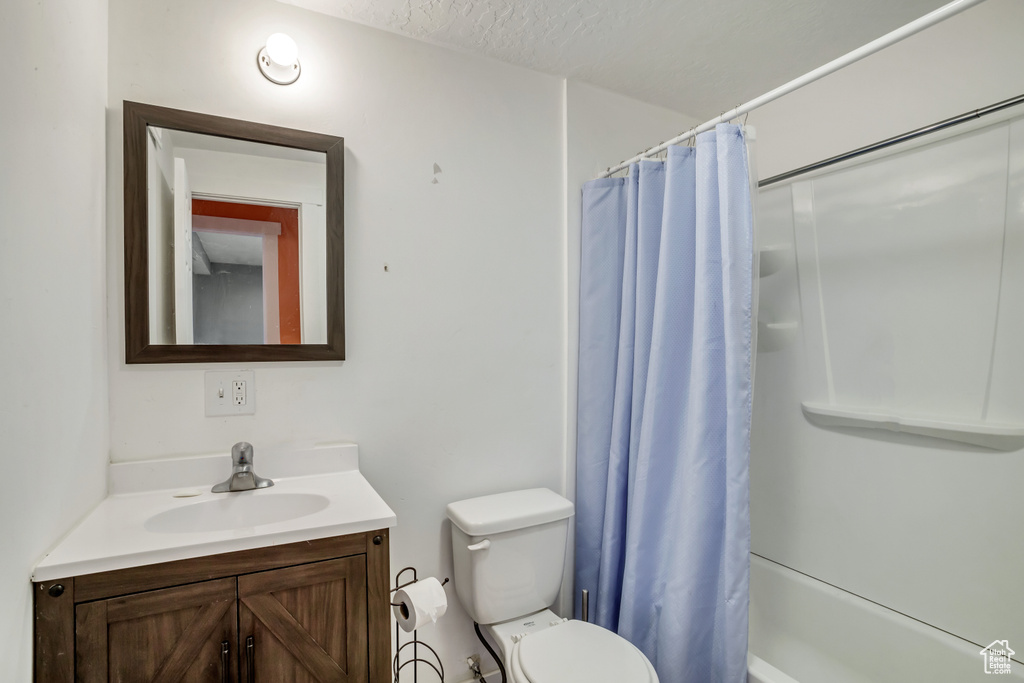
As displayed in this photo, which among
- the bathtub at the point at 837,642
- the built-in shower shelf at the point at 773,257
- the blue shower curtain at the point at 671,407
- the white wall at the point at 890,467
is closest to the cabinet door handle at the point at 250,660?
the blue shower curtain at the point at 671,407

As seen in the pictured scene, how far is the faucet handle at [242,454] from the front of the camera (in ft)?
4.40

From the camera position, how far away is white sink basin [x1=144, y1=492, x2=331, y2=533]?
48.0 inches

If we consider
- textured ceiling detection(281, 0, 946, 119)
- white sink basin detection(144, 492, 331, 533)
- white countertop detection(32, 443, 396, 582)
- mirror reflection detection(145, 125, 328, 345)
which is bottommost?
white sink basin detection(144, 492, 331, 533)

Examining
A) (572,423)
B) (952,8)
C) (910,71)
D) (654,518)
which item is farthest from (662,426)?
(910,71)

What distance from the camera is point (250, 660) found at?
1.02m

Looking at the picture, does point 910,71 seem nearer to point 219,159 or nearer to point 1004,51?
point 1004,51

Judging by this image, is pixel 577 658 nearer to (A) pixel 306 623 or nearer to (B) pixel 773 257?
(A) pixel 306 623

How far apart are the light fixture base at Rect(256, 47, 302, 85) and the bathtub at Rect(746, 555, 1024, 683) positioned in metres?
2.23

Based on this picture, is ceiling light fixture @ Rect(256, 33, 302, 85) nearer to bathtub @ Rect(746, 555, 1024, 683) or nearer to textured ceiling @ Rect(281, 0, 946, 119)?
textured ceiling @ Rect(281, 0, 946, 119)

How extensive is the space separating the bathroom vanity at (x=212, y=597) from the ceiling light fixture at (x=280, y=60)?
48.3 inches

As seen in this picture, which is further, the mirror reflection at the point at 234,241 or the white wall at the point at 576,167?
the white wall at the point at 576,167

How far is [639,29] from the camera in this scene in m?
1.62

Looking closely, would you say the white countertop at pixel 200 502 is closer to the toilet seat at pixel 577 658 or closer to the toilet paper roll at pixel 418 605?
the toilet paper roll at pixel 418 605

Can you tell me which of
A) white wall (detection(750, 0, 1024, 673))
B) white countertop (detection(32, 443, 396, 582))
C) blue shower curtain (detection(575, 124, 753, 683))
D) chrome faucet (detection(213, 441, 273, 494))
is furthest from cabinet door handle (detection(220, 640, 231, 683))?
white wall (detection(750, 0, 1024, 673))
